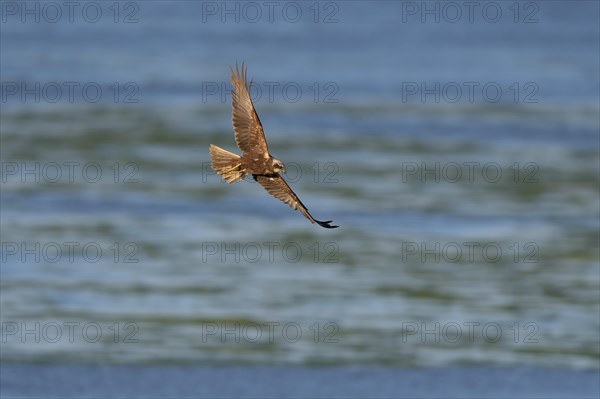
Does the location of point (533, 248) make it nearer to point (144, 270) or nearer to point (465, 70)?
point (144, 270)

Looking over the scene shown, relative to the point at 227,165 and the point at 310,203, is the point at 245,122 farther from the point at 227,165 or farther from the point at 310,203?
the point at 310,203

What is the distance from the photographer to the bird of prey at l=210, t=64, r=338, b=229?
746 cm

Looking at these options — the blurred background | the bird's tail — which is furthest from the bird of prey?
the blurred background

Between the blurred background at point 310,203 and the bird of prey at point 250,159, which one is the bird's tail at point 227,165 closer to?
the bird of prey at point 250,159

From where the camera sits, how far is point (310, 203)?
2333 cm

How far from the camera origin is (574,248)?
21.5 metres

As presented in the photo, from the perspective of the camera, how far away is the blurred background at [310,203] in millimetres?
17453

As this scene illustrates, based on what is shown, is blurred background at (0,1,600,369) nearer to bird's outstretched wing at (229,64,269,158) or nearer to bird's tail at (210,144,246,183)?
bird's tail at (210,144,246,183)

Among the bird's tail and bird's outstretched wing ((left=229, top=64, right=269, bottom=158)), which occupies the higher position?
bird's outstretched wing ((left=229, top=64, right=269, bottom=158))

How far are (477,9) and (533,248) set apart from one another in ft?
102

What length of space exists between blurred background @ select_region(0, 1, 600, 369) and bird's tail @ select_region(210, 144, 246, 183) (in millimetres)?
8708

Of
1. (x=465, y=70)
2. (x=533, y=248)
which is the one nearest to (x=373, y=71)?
(x=465, y=70)

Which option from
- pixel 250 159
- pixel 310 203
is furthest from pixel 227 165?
pixel 310 203

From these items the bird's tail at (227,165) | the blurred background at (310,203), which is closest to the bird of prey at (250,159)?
the bird's tail at (227,165)
